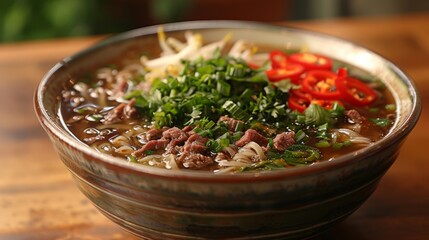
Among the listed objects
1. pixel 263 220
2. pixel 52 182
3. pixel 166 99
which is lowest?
pixel 52 182

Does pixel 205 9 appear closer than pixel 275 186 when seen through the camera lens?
No

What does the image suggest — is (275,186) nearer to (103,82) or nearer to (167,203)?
(167,203)

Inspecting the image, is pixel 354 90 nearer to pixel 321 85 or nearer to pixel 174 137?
pixel 321 85

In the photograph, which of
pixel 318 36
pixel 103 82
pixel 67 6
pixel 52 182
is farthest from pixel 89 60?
pixel 67 6

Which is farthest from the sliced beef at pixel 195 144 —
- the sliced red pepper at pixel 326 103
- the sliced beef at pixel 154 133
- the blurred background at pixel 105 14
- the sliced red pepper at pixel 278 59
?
the blurred background at pixel 105 14

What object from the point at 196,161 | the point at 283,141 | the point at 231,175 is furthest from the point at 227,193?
the point at 283,141

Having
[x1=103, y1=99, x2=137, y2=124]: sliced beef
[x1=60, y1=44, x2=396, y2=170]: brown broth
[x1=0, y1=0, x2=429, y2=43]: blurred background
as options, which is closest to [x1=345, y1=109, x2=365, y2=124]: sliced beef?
[x1=60, y1=44, x2=396, y2=170]: brown broth
